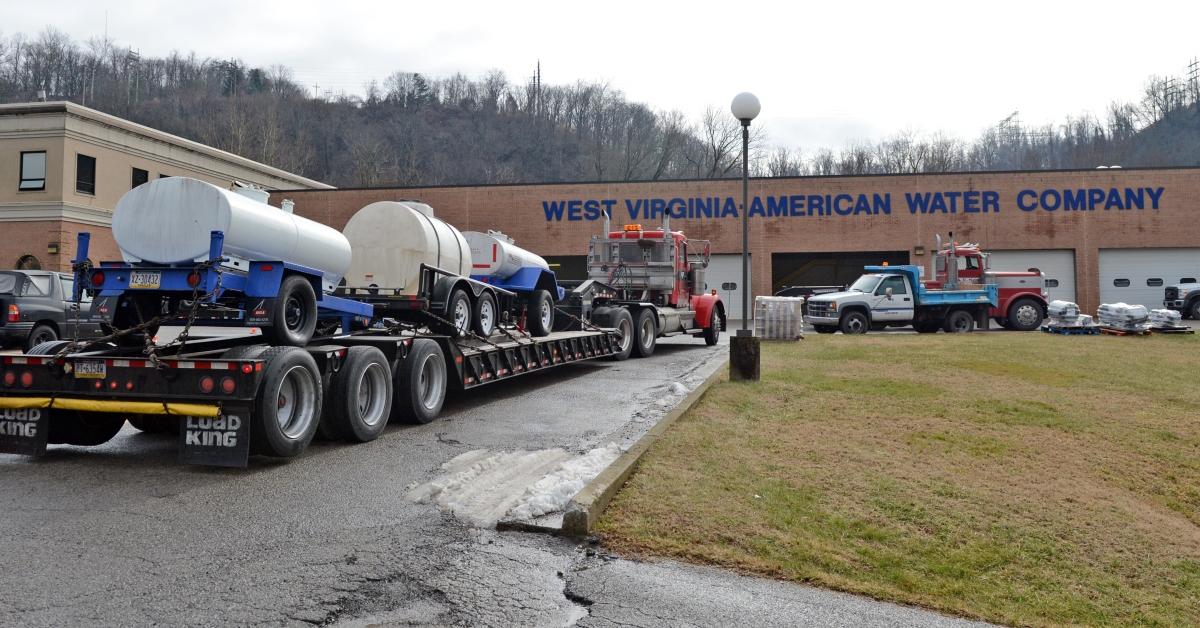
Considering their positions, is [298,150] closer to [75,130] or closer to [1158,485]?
[75,130]

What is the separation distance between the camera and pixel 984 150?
87.5m

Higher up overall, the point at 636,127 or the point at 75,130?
the point at 636,127

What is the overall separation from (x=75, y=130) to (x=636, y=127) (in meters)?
65.0

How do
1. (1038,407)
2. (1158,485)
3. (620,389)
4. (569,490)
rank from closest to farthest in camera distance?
(569,490), (1158,485), (1038,407), (620,389)

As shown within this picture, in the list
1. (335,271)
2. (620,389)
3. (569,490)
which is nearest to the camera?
(569,490)

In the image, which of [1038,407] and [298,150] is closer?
[1038,407]

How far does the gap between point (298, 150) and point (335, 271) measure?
84.9 m

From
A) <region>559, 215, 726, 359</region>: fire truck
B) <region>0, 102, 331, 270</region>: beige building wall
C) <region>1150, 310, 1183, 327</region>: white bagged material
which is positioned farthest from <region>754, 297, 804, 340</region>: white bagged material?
<region>0, 102, 331, 270</region>: beige building wall

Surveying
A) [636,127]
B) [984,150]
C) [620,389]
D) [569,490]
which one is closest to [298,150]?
[636,127]

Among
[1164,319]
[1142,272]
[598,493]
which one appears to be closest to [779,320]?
[1164,319]

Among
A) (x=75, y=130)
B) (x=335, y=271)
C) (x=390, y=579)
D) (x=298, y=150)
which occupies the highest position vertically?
(x=298, y=150)

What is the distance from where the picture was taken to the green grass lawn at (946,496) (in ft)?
16.1

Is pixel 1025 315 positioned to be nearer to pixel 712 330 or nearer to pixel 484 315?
pixel 712 330

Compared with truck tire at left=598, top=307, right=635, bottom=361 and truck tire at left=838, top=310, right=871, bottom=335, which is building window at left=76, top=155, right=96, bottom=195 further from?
truck tire at left=838, top=310, right=871, bottom=335
